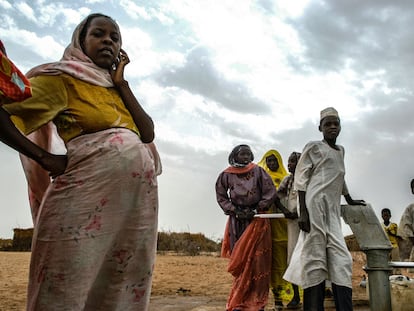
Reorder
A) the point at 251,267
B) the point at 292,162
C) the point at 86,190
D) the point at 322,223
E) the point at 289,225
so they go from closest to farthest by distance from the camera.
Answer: the point at 86,190, the point at 322,223, the point at 251,267, the point at 289,225, the point at 292,162

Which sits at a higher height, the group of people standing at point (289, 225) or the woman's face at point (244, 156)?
the woman's face at point (244, 156)

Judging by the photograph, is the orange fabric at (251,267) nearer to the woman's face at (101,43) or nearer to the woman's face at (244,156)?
the woman's face at (244,156)

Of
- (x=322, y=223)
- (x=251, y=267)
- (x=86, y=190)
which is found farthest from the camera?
(x=251, y=267)

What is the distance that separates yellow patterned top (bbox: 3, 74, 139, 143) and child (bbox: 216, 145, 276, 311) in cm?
362

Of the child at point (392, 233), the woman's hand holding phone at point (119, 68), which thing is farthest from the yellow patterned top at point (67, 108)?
the child at point (392, 233)

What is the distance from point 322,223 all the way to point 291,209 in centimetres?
178

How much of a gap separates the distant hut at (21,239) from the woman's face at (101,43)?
22082 mm

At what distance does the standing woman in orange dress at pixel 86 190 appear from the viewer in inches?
78.2

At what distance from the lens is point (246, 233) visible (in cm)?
555

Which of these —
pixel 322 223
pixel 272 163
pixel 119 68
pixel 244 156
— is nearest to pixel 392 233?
pixel 272 163

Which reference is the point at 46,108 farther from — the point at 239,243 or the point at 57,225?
the point at 239,243

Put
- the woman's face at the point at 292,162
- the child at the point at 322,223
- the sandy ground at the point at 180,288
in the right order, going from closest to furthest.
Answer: the child at the point at 322,223 < the woman's face at the point at 292,162 < the sandy ground at the point at 180,288

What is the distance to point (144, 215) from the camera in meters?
2.15

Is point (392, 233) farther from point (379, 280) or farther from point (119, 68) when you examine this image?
point (119, 68)
